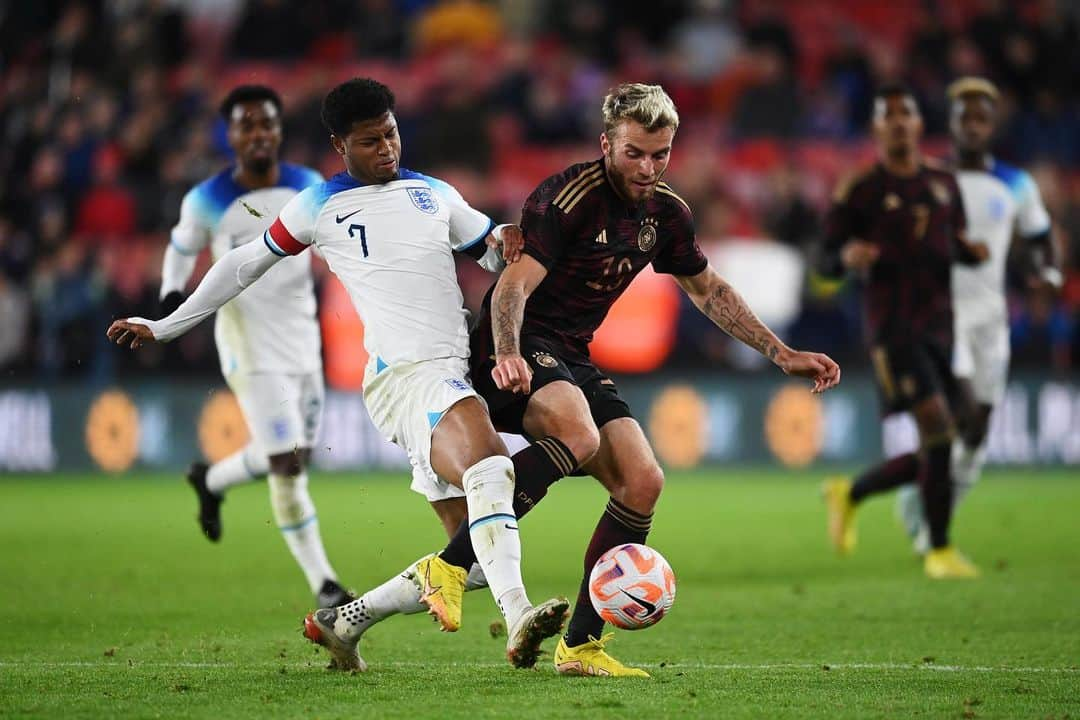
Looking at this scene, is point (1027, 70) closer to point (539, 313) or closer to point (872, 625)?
point (872, 625)

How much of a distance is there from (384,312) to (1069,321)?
39.0 ft

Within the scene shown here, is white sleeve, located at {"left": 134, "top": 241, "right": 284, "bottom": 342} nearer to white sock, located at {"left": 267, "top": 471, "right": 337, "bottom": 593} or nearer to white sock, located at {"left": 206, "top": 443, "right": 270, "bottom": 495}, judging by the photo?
white sock, located at {"left": 267, "top": 471, "right": 337, "bottom": 593}

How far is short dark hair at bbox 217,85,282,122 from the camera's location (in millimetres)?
8938

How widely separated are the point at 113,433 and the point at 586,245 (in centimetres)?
1187

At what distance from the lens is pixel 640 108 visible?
6.30 metres

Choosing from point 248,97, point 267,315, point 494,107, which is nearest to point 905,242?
point 267,315

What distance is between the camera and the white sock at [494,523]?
6.03 meters

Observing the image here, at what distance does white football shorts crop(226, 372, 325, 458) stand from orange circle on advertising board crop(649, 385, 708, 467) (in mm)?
8596

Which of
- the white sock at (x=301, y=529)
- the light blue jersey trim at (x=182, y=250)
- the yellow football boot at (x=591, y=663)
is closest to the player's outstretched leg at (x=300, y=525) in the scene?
the white sock at (x=301, y=529)

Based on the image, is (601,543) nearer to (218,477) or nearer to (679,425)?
(218,477)

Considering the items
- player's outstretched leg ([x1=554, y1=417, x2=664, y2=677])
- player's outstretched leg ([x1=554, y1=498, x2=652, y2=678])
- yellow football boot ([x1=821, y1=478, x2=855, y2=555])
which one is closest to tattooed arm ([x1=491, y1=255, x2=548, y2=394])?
player's outstretched leg ([x1=554, y1=417, x2=664, y2=677])

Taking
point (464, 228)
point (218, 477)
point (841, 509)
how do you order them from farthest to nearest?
point (841, 509) → point (218, 477) → point (464, 228)

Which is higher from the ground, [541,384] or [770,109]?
[770,109]

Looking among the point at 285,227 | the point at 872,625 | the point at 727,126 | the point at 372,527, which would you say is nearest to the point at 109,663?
the point at 285,227
